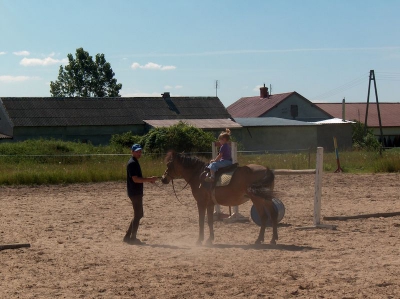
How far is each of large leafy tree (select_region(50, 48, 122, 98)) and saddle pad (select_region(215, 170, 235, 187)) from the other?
6955cm

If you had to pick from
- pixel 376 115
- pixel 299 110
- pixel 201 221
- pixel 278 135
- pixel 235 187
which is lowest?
pixel 201 221

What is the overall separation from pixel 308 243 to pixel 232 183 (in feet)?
5.03

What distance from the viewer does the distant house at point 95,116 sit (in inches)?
1806

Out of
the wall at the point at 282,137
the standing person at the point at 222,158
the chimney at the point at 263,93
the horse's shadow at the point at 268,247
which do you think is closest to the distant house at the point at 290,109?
the chimney at the point at 263,93

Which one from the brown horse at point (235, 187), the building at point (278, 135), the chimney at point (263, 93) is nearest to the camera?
the brown horse at point (235, 187)

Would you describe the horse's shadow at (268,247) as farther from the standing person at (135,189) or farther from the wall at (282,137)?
the wall at (282,137)

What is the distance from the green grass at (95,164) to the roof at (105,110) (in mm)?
14602

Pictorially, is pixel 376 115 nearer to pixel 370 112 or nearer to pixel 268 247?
pixel 370 112

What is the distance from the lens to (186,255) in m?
9.62

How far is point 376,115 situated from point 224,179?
6049 cm

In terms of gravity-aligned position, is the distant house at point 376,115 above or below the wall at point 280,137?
above

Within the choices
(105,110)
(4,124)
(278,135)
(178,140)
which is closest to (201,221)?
(178,140)

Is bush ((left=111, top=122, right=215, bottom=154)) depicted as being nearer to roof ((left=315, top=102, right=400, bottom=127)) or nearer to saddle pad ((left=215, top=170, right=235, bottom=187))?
saddle pad ((left=215, top=170, right=235, bottom=187))

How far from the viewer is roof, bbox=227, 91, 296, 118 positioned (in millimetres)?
59688
